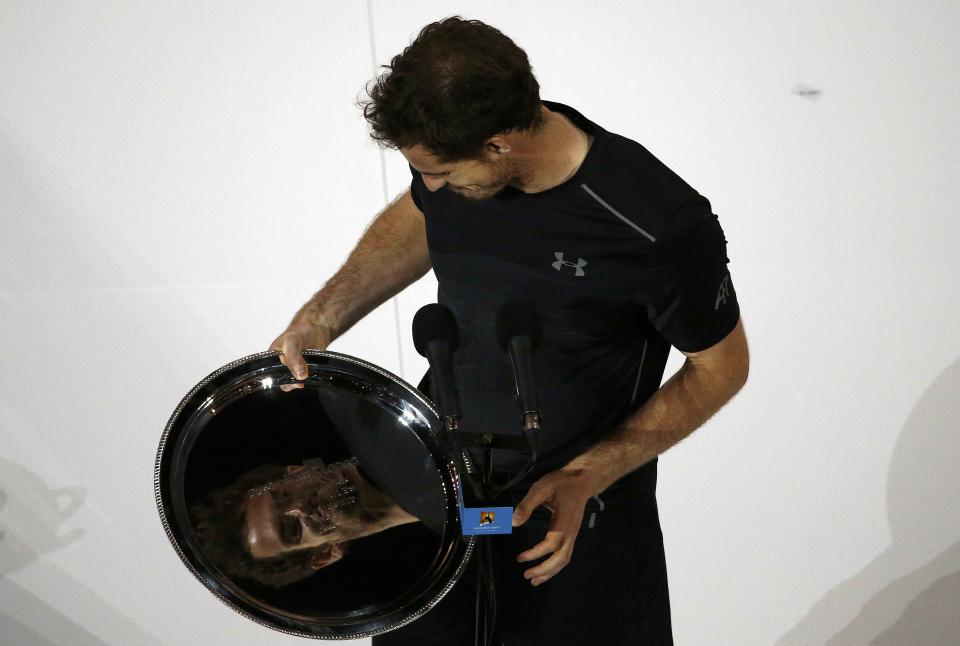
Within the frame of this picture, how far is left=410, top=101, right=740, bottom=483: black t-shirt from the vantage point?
1.14 m

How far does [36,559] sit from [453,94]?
1.73 meters

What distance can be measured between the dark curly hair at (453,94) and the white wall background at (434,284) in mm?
855

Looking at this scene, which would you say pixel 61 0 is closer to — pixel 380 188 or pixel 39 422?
pixel 380 188

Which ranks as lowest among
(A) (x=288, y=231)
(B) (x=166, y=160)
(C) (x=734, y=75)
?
(A) (x=288, y=231)

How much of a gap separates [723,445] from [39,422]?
143cm

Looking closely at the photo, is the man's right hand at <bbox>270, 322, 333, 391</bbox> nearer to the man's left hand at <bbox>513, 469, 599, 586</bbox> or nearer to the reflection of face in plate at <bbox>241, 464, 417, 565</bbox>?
the reflection of face in plate at <bbox>241, 464, 417, 565</bbox>

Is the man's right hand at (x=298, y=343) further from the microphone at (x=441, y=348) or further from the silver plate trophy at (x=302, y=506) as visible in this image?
the microphone at (x=441, y=348)

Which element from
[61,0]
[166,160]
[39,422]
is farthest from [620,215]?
[39,422]

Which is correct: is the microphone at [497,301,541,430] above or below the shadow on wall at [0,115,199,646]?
above

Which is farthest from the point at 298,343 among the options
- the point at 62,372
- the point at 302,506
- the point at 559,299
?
the point at 62,372

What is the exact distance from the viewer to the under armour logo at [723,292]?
1157 millimetres

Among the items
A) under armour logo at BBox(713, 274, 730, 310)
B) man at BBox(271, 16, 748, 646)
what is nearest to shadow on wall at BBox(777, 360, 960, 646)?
man at BBox(271, 16, 748, 646)

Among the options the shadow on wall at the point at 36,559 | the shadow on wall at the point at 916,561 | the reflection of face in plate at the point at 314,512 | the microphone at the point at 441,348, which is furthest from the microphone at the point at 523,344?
the shadow on wall at the point at 36,559

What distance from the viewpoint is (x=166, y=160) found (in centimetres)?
200
